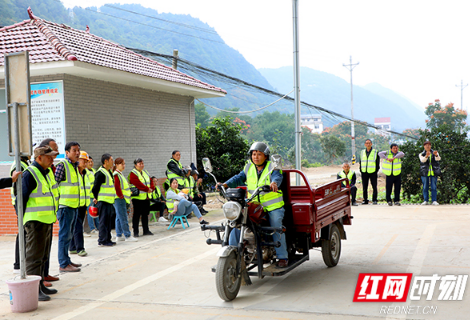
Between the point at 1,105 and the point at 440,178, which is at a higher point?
the point at 1,105

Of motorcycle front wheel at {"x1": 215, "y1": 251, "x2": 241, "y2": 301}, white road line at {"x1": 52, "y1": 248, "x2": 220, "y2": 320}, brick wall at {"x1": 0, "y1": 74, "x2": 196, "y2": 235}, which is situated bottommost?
white road line at {"x1": 52, "y1": 248, "x2": 220, "y2": 320}

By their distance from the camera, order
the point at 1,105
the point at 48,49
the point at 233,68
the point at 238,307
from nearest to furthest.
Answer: the point at 238,307, the point at 48,49, the point at 1,105, the point at 233,68

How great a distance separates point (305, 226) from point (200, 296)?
66.6 inches

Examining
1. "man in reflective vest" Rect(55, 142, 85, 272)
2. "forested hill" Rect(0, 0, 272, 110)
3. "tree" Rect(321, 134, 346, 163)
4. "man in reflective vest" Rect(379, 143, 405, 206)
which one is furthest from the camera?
"forested hill" Rect(0, 0, 272, 110)

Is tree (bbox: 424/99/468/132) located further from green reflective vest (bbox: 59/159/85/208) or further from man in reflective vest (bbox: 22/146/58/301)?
man in reflective vest (bbox: 22/146/58/301)

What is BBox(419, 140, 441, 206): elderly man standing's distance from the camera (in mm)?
13867

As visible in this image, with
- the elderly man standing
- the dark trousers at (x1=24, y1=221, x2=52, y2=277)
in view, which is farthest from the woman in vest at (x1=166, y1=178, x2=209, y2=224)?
the elderly man standing

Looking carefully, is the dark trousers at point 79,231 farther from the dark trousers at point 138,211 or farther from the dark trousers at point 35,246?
the dark trousers at point 35,246

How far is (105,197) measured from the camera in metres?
9.02

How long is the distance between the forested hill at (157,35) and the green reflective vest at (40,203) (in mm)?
71854

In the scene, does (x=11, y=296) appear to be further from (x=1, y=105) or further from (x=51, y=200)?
(x=1, y=105)

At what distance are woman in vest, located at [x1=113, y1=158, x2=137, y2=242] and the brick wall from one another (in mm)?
1902

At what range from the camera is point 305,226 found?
611cm

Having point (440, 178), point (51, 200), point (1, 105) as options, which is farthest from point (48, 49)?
point (440, 178)
